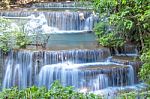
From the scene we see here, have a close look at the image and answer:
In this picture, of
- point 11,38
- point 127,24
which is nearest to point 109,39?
point 127,24

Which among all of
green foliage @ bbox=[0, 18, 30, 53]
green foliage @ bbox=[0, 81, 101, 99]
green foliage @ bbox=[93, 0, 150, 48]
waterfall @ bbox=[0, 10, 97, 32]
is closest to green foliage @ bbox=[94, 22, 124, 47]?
green foliage @ bbox=[93, 0, 150, 48]

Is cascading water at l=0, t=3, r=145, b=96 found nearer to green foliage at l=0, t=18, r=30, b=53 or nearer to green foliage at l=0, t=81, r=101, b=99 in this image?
green foliage at l=0, t=18, r=30, b=53

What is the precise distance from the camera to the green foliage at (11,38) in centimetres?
1159

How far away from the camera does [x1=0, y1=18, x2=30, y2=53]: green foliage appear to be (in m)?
11.6

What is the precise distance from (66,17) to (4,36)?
16.7 ft

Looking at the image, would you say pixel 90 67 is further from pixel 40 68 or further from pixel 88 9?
pixel 88 9

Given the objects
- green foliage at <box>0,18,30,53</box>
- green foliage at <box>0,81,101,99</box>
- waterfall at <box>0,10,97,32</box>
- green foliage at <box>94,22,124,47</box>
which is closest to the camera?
green foliage at <box>0,81,101,99</box>

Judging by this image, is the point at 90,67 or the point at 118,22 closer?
the point at 118,22

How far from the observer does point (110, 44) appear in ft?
38.9

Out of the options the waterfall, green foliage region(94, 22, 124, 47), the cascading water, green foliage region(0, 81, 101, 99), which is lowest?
the cascading water

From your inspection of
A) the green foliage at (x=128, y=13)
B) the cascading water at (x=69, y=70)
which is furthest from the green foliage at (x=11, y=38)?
the green foliage at (x=128, y=13)

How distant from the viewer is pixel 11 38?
462 inches

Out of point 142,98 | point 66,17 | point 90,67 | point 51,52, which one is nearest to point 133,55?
point 90,67

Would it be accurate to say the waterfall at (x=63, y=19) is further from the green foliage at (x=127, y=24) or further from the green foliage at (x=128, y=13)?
the green foliage at (x=128, y=13)
